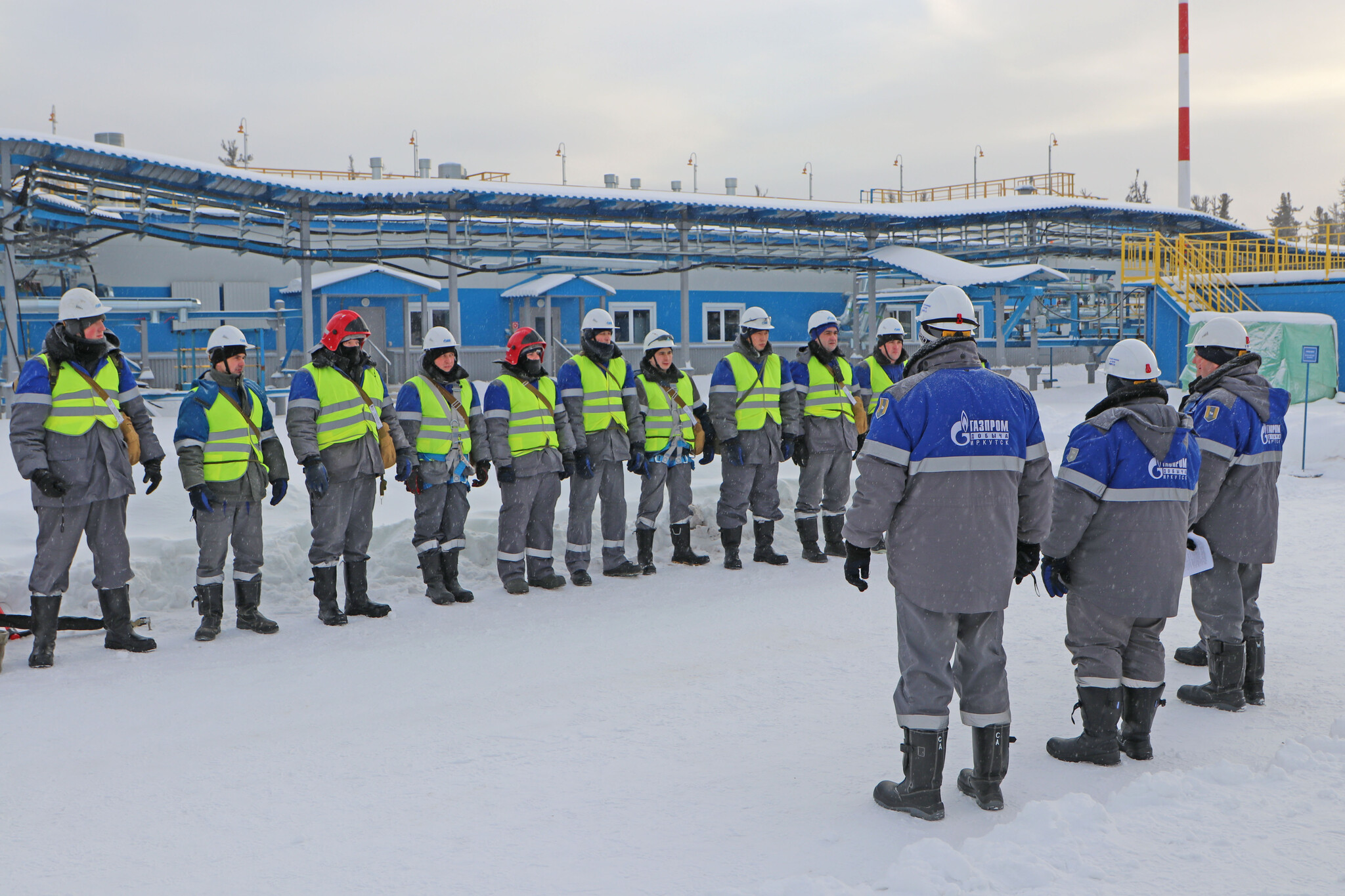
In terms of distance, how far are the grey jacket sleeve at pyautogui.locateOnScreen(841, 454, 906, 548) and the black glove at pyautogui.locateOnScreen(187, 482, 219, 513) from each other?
4.24 m

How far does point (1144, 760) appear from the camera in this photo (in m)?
4.34

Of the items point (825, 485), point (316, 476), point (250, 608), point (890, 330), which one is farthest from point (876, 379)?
point (250, 608)

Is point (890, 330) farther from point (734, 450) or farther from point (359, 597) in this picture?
point (359, 597)

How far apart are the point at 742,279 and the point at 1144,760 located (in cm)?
2572

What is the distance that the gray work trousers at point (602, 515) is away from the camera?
7957mm

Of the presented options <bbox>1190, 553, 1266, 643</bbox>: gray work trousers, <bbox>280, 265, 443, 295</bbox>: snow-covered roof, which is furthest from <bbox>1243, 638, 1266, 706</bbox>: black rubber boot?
<bbox>280, 265, 443, 295</bbox>: snow-covered roof

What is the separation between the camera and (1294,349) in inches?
690

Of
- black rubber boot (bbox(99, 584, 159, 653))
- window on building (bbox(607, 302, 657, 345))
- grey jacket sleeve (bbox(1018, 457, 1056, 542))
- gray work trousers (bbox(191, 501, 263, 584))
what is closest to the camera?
grey jacket sleeve (bbox(1018, 457, 1056, 542))

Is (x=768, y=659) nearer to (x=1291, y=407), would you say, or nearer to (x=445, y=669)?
(x=445, y=669)

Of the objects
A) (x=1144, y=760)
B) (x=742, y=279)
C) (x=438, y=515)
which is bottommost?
(x=1144, y=760)

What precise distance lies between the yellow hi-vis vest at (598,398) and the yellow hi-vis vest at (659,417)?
0.30 metres

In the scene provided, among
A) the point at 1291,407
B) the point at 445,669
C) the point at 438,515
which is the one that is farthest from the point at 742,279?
the point at 445,669

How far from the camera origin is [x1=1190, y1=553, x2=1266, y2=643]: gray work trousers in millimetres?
4949

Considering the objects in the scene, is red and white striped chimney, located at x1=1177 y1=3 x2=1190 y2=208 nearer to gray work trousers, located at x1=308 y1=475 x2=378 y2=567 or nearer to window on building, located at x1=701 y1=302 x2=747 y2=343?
window on building, located at x1=701 y1=302 x2=747 y2=343
